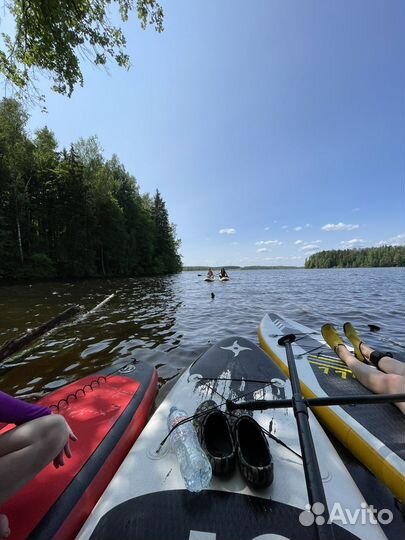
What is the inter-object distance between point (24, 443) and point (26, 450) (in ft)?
0.15

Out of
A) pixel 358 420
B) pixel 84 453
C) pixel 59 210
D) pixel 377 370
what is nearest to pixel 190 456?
pixel 84 453

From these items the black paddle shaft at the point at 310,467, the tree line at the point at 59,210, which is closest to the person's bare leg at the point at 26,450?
the black paddle shaft at the point at 310,467

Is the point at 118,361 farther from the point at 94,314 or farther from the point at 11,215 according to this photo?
the point at 11,215

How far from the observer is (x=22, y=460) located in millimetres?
1554

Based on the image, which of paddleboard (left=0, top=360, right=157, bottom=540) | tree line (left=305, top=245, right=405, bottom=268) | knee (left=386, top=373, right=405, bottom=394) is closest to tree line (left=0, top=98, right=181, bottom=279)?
paddleboard (left=0, top=360, right=157, bottom=540)

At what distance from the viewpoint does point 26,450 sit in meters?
1.57

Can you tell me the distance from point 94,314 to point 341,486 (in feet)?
30.9

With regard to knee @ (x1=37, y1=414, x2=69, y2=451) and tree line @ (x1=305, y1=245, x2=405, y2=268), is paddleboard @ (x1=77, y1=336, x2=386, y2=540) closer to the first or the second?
knee @ (x1=37, y1=414, x2=69, y2=451)

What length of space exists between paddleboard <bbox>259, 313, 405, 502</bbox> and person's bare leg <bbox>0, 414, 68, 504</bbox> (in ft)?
9.47

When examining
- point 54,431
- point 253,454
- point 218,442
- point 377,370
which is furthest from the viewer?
point 377,370

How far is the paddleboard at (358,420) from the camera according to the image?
7.91 ft

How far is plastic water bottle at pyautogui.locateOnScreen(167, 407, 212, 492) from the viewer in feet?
6.25

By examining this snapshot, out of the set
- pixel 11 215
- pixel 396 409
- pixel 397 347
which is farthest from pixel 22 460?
pixel 11 215

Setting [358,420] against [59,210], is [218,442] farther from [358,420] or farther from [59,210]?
[59,210]
